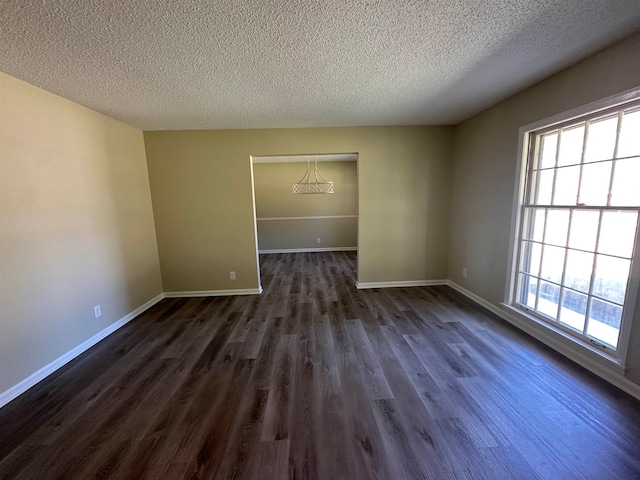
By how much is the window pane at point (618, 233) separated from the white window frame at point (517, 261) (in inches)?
3.0

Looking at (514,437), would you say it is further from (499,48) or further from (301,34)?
(301,34)

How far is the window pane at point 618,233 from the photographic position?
5.66 ft

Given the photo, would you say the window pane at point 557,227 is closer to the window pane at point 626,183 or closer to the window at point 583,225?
the window at point 583,225

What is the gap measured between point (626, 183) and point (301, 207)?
569 cm

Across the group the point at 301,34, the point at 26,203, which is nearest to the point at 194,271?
the point at 26,203

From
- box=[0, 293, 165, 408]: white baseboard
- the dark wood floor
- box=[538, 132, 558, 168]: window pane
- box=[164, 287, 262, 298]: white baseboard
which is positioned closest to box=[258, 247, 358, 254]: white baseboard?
box=[164, 287, 262, 298]: white baseboard

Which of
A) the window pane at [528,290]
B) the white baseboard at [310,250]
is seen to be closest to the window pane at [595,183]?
the window pane at [528,290]

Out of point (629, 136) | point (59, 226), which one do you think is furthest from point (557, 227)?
point (59, 226)

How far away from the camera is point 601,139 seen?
→ 6.25 ft

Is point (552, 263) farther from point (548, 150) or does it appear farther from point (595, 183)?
point (548, 150)

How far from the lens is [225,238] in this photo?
3.68 meters

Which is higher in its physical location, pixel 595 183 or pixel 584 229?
pixel 595 183

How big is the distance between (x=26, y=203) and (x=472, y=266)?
4.61m

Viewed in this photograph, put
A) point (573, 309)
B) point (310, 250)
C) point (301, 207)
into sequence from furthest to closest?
point (310, 250) → point (301, 207) → point (573, 309)
